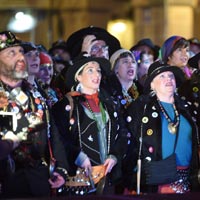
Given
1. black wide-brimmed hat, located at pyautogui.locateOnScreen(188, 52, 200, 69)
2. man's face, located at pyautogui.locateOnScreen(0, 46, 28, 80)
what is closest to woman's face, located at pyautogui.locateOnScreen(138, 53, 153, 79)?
black wide-brimmed hat, located at pyautogui.locateOnScreen(188, 52, 200, 69)

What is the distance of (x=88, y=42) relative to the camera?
1016 cm

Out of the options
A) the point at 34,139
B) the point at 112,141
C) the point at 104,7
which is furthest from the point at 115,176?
the point at 104,7

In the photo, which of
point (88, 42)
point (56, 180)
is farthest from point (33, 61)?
point (56, 180)

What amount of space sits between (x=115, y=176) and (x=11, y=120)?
4.53 feet

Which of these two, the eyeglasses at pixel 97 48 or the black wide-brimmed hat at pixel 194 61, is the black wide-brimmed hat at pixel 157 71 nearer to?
the eyeglasses at pixel 97 48

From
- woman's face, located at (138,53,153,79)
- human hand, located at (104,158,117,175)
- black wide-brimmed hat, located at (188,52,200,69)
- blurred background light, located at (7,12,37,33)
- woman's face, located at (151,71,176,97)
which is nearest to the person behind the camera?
human hand, located at (104,158,117,175)

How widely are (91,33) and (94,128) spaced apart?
1835mm

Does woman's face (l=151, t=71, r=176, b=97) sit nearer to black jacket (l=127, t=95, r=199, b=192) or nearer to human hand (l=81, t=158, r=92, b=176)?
black jacket (l=127, t=95, r=199, b=192)

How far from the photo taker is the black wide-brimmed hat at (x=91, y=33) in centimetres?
1020

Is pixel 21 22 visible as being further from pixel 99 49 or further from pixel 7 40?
pixel 7 40

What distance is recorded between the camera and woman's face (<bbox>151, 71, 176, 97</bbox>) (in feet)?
30.0

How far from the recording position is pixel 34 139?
8.05m

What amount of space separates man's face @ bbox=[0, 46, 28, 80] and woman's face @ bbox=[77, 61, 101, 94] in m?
0.83

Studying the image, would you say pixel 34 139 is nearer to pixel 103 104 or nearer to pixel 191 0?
pixel 103 104
